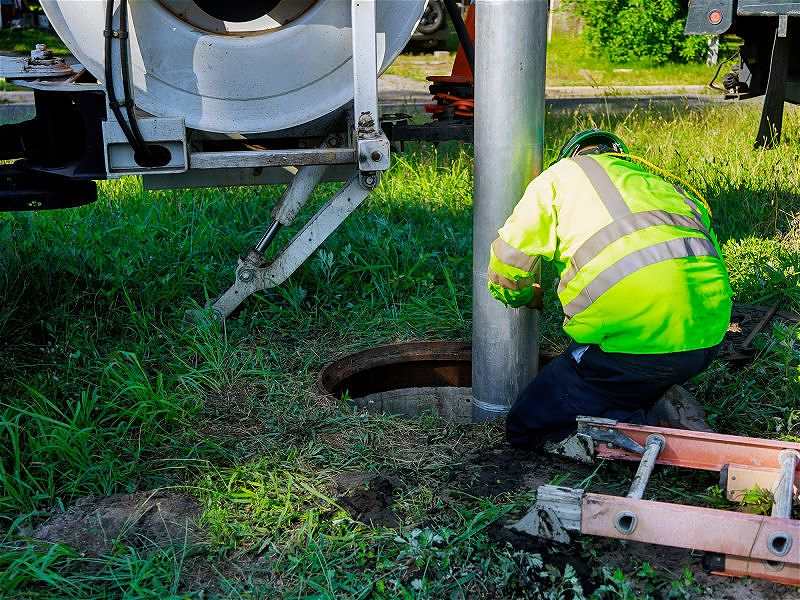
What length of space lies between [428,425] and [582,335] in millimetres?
672

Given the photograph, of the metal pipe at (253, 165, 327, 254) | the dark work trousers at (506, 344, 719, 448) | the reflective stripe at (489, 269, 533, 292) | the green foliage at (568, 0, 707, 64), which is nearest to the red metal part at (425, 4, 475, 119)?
the metal pipe at (253, 165, 327, 254)

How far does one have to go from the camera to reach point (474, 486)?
294 centimetres

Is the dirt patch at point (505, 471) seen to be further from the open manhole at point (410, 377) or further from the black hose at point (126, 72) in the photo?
the black hose at point (126, 72)

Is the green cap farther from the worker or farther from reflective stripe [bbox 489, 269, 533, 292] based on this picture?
reflective stripe [bbox 489, 269, 533, 292]

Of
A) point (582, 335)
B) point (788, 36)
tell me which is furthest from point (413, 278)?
point (788, 36)

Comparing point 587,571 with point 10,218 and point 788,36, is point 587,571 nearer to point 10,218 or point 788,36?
point 10,218

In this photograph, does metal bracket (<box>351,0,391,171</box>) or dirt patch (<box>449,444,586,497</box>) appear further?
metal bracket (<box>351,0,391,171</box>)

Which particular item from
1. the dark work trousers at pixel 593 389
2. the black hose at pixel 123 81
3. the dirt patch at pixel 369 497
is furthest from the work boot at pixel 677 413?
the black hose at pixel 123 81

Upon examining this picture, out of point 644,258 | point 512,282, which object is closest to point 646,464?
point 644,258

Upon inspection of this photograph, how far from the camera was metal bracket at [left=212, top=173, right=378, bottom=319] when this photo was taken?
3754 mm

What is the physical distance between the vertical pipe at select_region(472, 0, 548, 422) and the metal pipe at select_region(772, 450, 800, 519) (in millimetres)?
989

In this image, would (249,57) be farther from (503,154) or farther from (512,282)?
(512,282)

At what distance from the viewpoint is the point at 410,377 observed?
13.6ft

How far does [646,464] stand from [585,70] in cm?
1189
